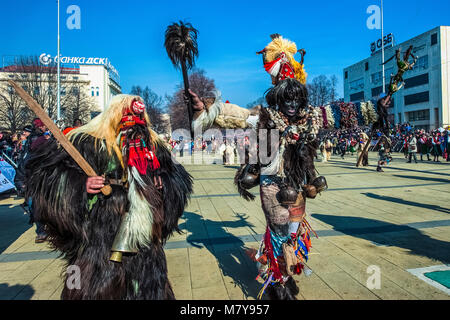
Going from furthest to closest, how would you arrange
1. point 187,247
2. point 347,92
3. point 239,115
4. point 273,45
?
point 347,92, point 187,247, point 273,45, point 239,115

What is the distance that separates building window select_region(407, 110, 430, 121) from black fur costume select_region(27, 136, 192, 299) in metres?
52.2

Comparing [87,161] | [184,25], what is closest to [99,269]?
[87,161]

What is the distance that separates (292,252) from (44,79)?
34373 mm

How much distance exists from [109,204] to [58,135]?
594 millimetres

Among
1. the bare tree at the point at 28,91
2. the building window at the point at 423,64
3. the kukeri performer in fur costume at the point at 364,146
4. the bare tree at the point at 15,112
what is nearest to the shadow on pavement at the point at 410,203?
the kukeri performer in fur costume at the point at 364,146

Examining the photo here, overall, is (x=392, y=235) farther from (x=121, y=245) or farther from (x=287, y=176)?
(x=121, y=245)

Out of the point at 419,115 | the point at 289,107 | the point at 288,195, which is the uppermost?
the point at 419,115

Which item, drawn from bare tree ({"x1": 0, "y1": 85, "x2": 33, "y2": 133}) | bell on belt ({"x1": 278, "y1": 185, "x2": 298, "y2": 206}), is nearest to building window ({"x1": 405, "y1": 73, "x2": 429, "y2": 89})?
bell on belt ({"x1": 278, "y1": 185, "x2": 298, "y2": 206})

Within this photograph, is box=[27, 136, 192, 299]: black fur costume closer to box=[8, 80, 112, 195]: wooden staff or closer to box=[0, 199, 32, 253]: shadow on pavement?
box=[8, 80, 112, 195]: wooden staff

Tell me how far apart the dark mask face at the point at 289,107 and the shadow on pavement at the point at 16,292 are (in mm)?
3281

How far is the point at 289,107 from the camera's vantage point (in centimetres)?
274

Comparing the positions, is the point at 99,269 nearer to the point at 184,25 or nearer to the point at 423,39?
the point at 184,25

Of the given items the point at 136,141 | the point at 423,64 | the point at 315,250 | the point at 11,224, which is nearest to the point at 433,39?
the point at 423,64

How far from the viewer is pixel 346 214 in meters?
6.02
